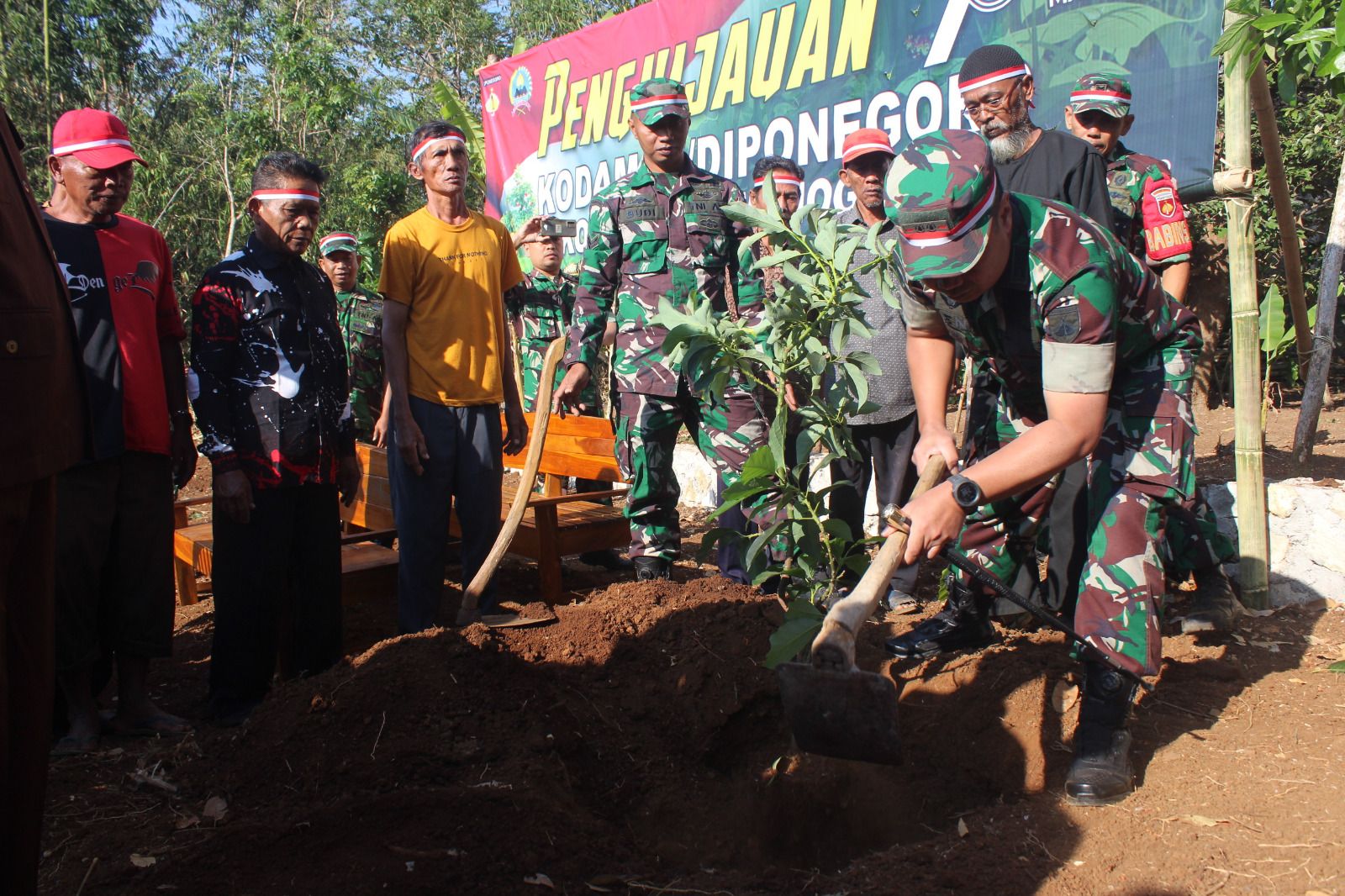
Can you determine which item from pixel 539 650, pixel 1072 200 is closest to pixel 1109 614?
pixel 1072 200

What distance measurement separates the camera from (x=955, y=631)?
3.60 meters

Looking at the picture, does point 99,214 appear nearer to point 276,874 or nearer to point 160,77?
point 276,874

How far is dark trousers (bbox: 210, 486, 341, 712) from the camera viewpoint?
3449 mm

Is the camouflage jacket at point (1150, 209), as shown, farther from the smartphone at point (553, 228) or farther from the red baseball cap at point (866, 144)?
the smartphone at point (553, 228)

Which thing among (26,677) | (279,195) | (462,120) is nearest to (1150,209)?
(279,195)

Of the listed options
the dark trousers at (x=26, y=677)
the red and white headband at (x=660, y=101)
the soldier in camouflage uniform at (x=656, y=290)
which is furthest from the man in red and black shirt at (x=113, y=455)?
the red and white headband at (x=660, y=101)

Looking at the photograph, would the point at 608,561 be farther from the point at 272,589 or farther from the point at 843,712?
the point at 843,712

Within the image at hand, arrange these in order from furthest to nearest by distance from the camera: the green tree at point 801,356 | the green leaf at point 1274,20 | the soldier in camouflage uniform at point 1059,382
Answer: the green leaf at point 1274,20 → the green tree at point 801,356 → the soldier in camouflage uniform at point 1059,382

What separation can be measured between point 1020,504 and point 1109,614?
1.88 feet

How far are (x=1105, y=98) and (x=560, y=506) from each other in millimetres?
3395

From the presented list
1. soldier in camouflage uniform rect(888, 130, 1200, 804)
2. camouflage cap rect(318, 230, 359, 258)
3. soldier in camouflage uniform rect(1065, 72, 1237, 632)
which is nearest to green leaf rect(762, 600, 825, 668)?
soldier in camouflage uniform rect(888, 130, 1200, 804)

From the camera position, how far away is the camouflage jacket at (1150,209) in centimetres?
402

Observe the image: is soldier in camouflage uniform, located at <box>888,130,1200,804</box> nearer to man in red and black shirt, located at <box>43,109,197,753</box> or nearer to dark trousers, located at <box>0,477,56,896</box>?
dark trousers, located at <box>0,477,56,896</box>

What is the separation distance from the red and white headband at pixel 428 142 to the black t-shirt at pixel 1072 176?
2.17 m
